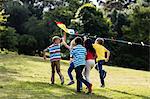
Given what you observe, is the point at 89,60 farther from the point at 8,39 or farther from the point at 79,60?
the point at 8,39

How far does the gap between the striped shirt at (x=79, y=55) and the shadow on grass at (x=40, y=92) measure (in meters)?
0.98

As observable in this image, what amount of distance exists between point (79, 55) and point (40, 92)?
5.79 ft

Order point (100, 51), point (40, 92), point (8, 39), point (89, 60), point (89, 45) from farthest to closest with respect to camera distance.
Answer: point (8, 39) < point (100, 51) < point (89, 45) < point (89, 60) < point (40, 92)

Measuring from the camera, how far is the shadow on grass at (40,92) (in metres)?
11.3

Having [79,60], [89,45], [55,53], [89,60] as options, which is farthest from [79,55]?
[55,53]

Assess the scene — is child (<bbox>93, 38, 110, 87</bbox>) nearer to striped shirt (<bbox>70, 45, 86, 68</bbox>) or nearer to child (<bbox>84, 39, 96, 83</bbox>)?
child (<bbox>84, 39, 96, 83</bbox>)

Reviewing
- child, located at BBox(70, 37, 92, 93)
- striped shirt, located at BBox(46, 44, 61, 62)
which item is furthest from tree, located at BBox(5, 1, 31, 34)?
child, located at BBox(70, 37, 92, 93)

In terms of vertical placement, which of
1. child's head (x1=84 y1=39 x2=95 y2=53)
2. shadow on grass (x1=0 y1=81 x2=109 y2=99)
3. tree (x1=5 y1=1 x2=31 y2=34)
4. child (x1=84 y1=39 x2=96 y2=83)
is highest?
tree (x1=5 y1=1 x2=31 y2=34)

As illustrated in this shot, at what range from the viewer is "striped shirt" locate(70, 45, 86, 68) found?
496 inches

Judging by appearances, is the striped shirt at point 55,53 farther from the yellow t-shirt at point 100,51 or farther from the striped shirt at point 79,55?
the yellow t-shirt at point 100,51

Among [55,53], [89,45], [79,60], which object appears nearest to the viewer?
[79,60]

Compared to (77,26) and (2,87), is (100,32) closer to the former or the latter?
(77,26)

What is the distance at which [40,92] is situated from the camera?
1199 cm

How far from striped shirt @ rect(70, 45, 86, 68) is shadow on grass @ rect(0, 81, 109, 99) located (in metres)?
0.98
